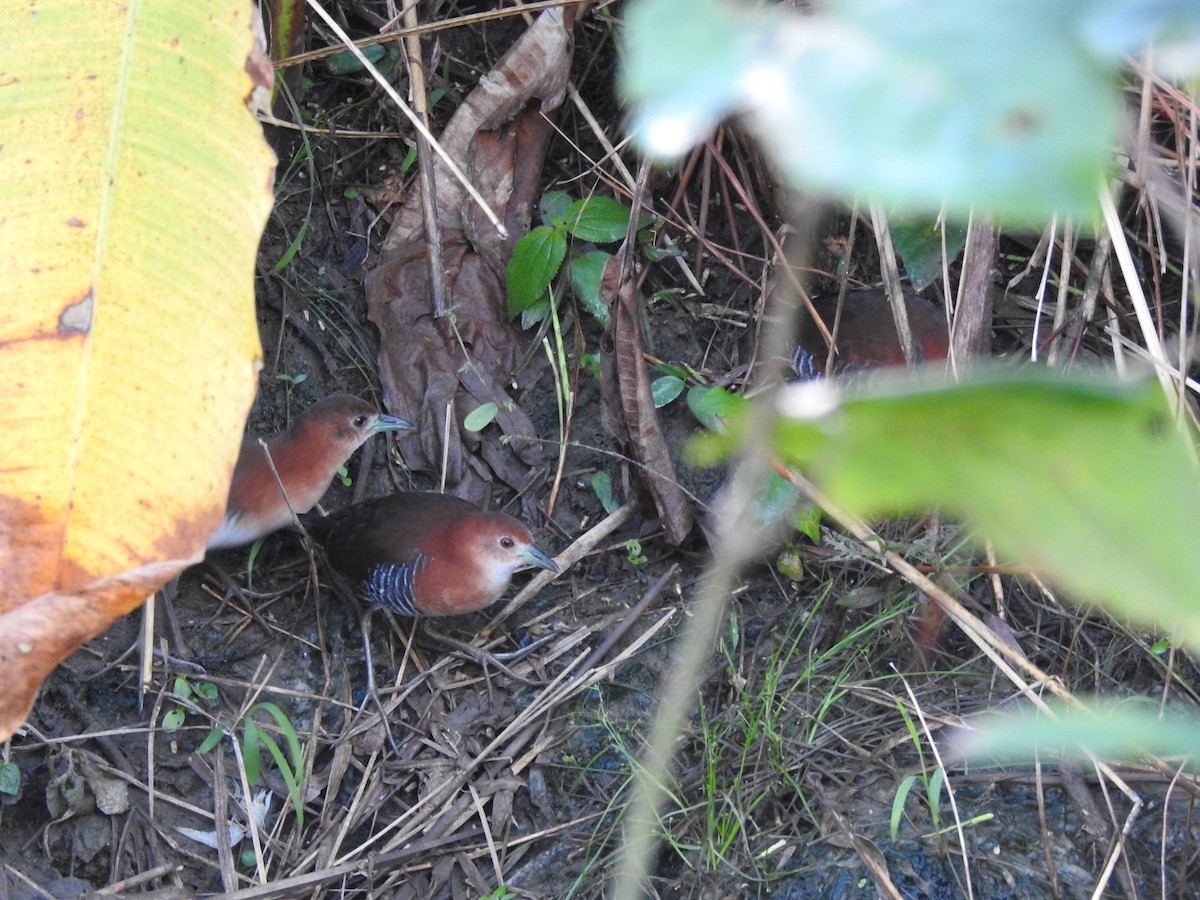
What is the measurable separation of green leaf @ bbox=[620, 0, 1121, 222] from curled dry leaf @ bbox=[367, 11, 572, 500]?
343 centimetres

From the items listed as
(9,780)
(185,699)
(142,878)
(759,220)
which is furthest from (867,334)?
(9,780)

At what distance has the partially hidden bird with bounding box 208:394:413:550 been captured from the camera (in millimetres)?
3660

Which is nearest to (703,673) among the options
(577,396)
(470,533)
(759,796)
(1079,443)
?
(759,796)

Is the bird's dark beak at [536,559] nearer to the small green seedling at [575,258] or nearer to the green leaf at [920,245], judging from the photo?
the small green seedling at [575,258]

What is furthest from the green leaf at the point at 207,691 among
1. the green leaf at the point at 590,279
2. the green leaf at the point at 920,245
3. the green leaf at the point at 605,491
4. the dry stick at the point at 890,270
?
the green leaf at the point at 920,245

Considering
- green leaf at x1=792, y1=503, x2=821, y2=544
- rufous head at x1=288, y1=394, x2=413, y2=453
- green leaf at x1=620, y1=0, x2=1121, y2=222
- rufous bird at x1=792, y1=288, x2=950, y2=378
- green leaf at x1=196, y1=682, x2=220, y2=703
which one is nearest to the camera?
green leaf at x1=620, y1=0, x2=1121, y2=222

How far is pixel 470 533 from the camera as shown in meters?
3.70

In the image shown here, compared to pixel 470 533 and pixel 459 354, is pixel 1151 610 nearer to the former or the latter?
pixel 470 533

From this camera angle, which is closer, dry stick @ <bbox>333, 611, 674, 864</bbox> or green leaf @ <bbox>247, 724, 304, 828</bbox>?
green leaf @ <bbox>247, 724, 304, 828</bbox>

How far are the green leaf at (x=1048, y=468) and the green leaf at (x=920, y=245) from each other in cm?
337

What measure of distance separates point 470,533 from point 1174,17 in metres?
3.32

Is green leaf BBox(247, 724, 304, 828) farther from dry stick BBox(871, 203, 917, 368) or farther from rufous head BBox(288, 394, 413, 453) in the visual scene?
dry stick BBox(871, 203, 917, 368)

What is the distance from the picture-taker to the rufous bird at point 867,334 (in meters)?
3.91

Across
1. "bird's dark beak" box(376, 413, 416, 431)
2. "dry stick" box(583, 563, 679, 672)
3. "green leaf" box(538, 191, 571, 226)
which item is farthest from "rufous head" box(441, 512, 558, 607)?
"green leaf" box(538, 191, 571, 226)
